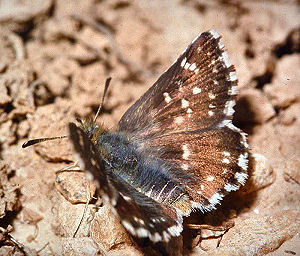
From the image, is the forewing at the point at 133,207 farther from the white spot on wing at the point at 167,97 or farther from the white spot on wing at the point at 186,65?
the white spot on wing at the point at 186,65

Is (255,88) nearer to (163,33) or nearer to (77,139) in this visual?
(163,33)

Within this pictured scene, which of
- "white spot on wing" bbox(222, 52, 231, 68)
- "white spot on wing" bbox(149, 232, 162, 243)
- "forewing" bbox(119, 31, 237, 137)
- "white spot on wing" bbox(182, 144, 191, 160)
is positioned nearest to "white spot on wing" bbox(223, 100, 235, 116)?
"forewing" bbox(119, 31, 237, 137)

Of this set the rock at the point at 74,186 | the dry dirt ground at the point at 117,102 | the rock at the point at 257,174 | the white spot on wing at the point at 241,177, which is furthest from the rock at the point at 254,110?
the rock at the point at 74,186

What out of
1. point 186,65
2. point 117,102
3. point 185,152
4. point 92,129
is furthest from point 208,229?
point 117,102

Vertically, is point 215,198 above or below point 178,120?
below

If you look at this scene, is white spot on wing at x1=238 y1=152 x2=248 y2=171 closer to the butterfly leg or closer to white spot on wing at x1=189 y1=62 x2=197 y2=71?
the butterfly leg

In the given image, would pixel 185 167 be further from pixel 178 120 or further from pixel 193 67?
pixel 193 67
